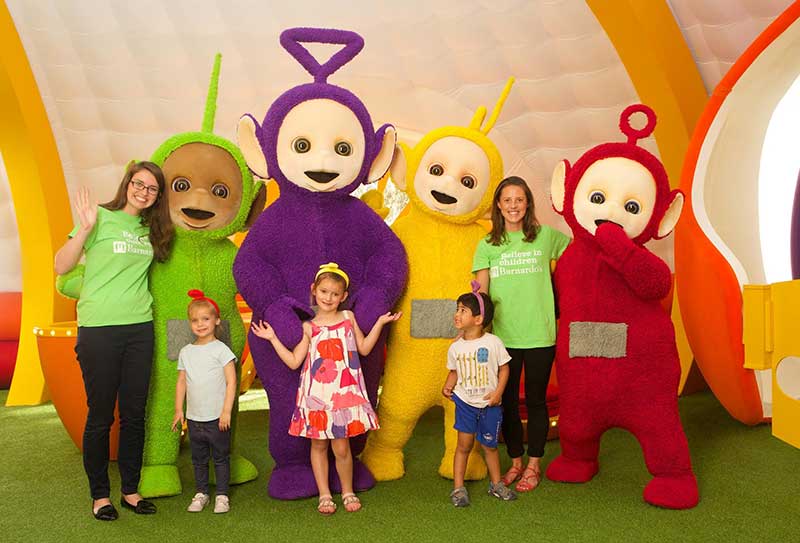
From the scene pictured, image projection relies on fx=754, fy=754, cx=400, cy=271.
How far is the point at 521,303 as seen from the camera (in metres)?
3.02

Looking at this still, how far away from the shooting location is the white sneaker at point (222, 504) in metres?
2.77

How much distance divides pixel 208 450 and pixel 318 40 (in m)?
1.70

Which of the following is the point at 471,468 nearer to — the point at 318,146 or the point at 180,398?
the point at 180,398

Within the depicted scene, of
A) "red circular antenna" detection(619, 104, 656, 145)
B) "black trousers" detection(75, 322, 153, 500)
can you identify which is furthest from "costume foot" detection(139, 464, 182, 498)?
"red circular antenna" detection(619, 104, 656, 145)

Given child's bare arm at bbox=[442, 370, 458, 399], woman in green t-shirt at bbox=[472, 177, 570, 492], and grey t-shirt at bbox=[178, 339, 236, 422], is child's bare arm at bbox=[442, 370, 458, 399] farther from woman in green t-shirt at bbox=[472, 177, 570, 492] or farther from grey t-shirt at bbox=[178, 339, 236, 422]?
grey t-shirt at bbox=[178, 339, 236, 422]

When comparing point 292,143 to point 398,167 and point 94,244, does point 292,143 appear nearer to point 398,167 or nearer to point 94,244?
point 398,167

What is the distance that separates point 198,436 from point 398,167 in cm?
139

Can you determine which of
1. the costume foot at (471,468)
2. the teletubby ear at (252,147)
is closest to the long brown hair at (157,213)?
the teletubby ear at (252,147)

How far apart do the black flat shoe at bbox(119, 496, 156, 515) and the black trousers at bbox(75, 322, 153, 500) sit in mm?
50

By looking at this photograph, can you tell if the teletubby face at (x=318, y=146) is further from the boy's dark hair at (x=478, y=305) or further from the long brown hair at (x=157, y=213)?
the boy's dark hair at (x=478, y=305)

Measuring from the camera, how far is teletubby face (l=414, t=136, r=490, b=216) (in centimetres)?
316

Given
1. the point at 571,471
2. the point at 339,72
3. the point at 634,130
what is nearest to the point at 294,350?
the point at 571,471

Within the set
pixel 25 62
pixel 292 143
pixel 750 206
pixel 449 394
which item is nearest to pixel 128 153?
pixel 25 62

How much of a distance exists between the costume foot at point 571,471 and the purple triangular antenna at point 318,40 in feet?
6.07
